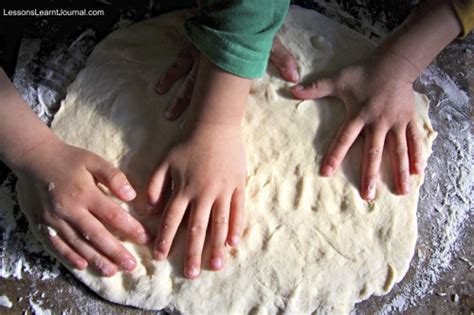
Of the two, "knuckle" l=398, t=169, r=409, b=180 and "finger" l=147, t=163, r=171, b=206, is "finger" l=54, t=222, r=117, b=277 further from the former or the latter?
"knuckle" l=398, t=169, r=409, b=180

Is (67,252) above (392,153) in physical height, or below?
below

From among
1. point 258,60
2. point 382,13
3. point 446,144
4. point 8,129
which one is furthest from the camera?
→ point 382,13

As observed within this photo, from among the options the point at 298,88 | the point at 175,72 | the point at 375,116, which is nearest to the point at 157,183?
the point at 175,72

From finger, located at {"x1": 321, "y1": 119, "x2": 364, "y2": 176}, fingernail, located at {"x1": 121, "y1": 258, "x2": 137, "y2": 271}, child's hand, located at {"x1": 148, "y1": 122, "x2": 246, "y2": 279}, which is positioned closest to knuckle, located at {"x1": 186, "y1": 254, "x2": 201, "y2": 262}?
child's hand, located at {"x1": 148, "y1": 122, "x2": 246, "y2": 279}

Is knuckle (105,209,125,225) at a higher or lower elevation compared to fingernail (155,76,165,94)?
lower

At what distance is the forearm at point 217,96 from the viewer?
935 millimetres

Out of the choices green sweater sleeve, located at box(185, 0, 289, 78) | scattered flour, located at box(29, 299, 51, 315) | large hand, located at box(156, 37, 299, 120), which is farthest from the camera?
large hand, located at box(156, 37, 299, 120)

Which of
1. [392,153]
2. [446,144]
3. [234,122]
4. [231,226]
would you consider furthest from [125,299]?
[446,144]

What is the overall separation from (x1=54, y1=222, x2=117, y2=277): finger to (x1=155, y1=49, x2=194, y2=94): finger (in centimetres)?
36

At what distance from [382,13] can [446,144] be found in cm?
39

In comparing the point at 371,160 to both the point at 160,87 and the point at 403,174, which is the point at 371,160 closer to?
the point at 403,174

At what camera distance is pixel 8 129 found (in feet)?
3.34

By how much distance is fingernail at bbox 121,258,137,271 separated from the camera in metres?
0.93

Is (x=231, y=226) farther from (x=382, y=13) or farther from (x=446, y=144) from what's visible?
(x=382, y=13)
